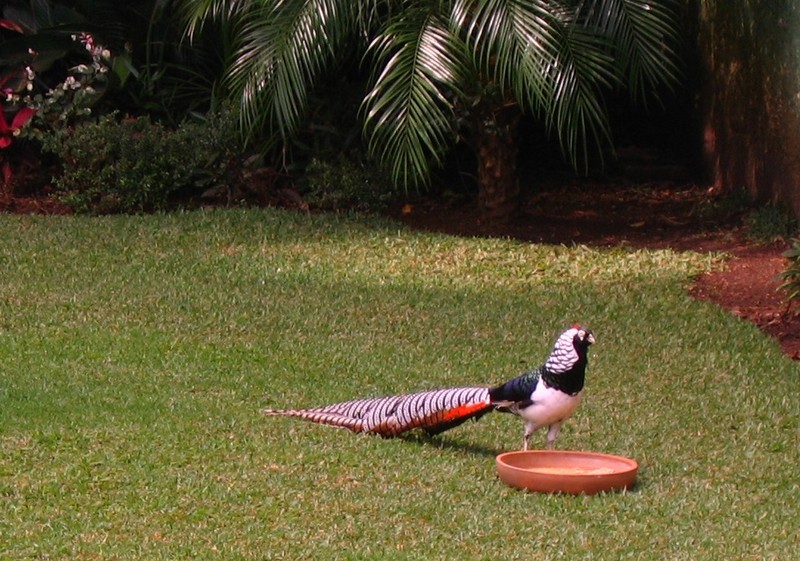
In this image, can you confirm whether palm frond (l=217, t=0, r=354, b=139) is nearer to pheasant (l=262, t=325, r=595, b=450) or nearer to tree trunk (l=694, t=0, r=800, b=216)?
tree trunk (l=694, t=0, r=800, b=216)

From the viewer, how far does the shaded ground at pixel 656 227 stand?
7434mm

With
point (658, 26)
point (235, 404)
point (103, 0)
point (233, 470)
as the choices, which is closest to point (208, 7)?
point (103, 0)

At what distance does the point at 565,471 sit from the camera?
452 centimetres

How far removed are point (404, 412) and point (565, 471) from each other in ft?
2.20

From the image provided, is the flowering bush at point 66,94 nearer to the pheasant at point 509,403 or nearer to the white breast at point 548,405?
the pheasant at point 509,403

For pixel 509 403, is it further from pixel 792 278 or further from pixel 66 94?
pixel 66 94

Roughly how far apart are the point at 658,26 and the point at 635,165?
2.95 meters

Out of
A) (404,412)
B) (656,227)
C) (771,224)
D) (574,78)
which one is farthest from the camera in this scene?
(656,227)

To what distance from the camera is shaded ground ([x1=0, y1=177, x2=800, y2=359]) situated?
764 cm

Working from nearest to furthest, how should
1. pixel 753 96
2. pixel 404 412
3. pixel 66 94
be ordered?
pixel 404 412
pixel 753 96
pixel 66 94

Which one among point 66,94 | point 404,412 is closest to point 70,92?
point 66,94

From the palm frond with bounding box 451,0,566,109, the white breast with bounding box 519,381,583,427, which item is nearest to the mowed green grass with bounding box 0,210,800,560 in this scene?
the white breast with bounding box 519,381,583,427

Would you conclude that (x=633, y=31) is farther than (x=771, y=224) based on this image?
No

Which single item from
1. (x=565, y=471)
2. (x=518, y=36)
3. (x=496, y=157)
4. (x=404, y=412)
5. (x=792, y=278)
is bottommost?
(x=565, y=471)
